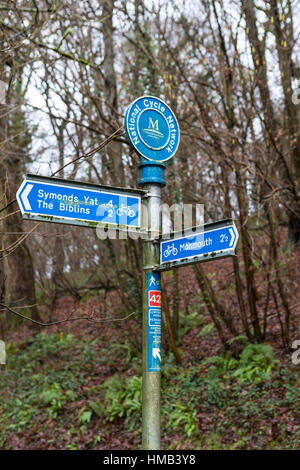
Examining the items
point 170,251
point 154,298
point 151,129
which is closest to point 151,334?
point 154,298

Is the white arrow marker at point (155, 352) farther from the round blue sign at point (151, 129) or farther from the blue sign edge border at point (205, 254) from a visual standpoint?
the round blue sign at point (151, 129)

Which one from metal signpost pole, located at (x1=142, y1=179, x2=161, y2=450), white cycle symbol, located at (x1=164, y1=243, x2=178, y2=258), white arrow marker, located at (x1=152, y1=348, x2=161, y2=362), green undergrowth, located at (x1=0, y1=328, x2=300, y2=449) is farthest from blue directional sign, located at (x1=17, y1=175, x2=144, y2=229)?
green undergrowth, located at (x1=0, y1=328, x2=300, y2=449)

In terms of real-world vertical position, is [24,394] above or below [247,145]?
below

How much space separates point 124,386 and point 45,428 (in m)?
1.72

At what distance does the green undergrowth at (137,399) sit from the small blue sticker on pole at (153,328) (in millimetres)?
3843

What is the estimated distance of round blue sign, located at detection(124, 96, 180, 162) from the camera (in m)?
3.39

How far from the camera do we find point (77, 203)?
131 inches

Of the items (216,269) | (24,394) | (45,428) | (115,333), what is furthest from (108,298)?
(45,428)

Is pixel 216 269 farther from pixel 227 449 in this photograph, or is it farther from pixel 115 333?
pixel 227 449

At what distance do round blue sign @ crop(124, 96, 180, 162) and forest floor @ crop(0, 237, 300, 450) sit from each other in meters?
2.61

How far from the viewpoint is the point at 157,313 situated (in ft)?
10.8

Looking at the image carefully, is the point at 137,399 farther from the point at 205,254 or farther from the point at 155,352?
the point at 205,254

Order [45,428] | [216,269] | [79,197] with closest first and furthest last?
[79,197] → [45,428] → [216,269]

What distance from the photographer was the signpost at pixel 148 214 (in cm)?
317
